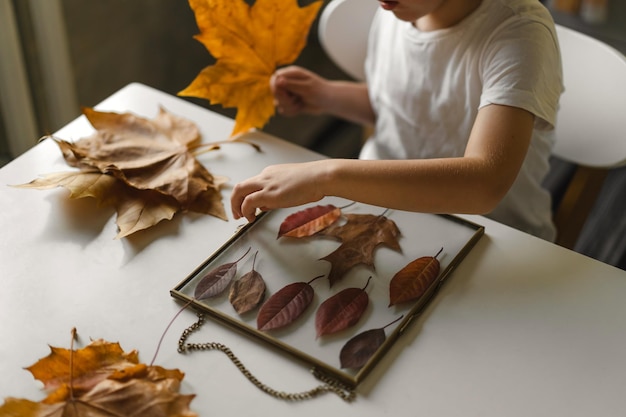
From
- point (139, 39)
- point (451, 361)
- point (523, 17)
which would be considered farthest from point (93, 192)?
point (139, 39)

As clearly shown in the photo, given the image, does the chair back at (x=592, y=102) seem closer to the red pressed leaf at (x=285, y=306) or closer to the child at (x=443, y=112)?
the child at (x=443, y=112)

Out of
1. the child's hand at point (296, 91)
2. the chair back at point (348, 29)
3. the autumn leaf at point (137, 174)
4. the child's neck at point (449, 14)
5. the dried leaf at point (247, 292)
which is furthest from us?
the chair back at point (348, 29)

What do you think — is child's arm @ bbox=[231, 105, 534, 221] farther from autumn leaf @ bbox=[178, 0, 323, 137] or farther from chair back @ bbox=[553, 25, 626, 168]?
chair back @ bbox=[553, 25, 626, 168]

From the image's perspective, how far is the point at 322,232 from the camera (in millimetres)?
870

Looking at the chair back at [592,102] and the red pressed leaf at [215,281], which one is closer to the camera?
the red pressed leaf at [215,281]

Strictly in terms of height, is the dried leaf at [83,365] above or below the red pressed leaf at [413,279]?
below

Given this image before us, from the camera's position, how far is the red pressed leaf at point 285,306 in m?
0.75

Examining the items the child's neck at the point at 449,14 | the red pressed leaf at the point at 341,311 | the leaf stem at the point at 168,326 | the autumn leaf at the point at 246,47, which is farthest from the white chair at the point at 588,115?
the leaf stem at the point at 168,326

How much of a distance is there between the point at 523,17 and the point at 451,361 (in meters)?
0.47

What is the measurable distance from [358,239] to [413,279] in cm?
9

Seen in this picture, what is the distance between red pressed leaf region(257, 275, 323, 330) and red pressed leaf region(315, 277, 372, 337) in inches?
0.8

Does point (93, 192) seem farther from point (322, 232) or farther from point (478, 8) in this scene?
point (478, 8)

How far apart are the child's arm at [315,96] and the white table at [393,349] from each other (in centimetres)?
28

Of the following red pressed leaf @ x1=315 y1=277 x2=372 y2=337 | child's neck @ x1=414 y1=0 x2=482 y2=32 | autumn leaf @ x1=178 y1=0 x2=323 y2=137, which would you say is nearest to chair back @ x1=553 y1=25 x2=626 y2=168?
child's neck @ x1=414 y1=0 x2=482 y2=32
